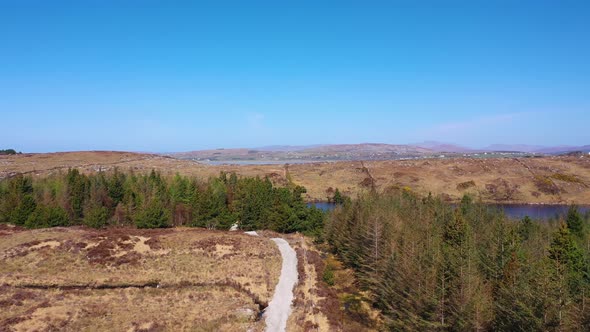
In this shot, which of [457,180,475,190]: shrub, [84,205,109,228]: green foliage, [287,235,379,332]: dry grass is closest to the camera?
[287,235,379,332]: dry grass

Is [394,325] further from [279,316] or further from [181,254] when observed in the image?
[181,254]

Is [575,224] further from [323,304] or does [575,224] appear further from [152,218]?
[152,218]

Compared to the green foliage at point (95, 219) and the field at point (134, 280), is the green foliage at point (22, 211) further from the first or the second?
the green foliage at point (95, 219)

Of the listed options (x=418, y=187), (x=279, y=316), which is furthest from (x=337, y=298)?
(x=418, y=187)

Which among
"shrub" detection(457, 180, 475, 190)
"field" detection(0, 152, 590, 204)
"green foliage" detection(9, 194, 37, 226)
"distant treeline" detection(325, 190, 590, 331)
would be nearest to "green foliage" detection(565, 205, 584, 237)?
Answer: "distant treeline" detection(325, 190, 590, 331)

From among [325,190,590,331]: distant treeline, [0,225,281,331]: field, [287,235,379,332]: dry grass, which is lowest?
[287,235,379,332]: dry grass

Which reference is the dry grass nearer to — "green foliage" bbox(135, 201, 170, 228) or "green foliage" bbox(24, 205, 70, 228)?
"green foliage" bbox(135, 201, 170, 228)
